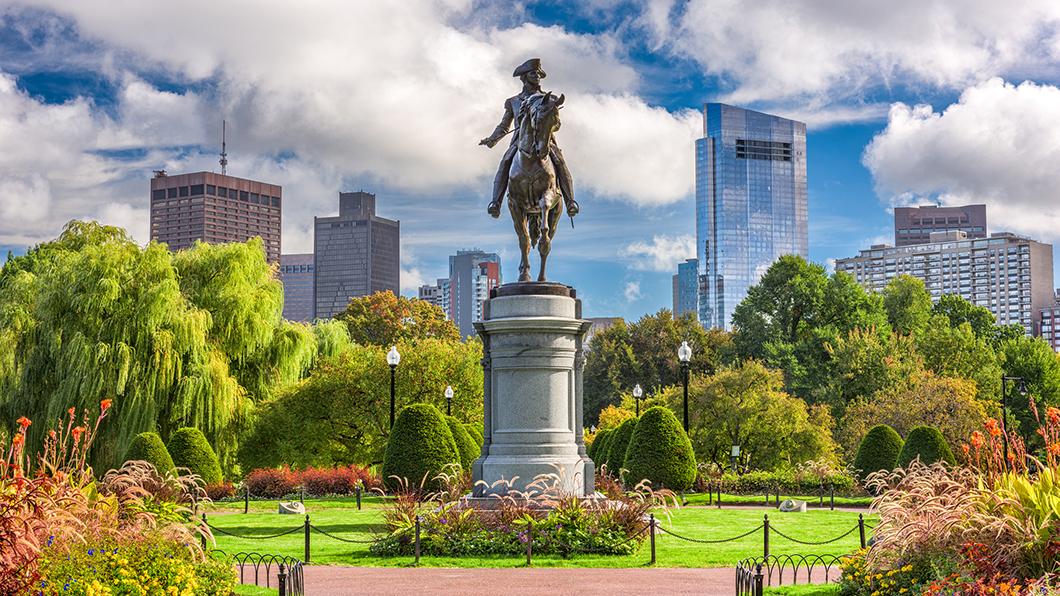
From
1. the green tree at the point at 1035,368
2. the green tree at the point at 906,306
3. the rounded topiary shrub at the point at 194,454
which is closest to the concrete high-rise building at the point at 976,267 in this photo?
the green tree at the point at 906,306

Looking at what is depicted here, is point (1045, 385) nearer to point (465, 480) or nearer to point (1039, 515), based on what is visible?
point (465, 480)

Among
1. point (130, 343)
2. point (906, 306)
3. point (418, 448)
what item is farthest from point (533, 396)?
point (906, 306)

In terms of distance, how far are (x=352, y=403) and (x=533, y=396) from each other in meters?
23.2

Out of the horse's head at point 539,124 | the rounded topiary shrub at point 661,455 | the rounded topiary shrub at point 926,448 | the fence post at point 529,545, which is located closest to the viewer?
the fence post at point 529,545

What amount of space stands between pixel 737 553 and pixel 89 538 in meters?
9.96

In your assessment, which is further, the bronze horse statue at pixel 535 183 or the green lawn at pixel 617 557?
the bronze horse statue at pixel 535 183

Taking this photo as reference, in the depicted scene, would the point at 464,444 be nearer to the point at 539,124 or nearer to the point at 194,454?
the point at 194,454

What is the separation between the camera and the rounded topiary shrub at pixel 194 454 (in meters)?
31.4

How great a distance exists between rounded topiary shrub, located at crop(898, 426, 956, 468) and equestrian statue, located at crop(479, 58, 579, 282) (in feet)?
44.1

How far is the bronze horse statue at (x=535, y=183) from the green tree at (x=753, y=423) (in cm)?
2400

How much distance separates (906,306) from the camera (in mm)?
69688

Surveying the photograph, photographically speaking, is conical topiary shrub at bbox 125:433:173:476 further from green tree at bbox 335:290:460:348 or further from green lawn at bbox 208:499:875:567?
green tree at bbox 335:290:460:348

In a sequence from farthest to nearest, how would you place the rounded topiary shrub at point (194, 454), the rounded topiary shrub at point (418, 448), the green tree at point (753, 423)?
the green tree at point (753, 423) → the rounded topiary shrub at point (194, 454) → the rounded topiary shrub at point (418, 448)

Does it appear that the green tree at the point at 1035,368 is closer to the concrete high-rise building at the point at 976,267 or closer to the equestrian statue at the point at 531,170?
the equestrian statue at the point at 531,170
